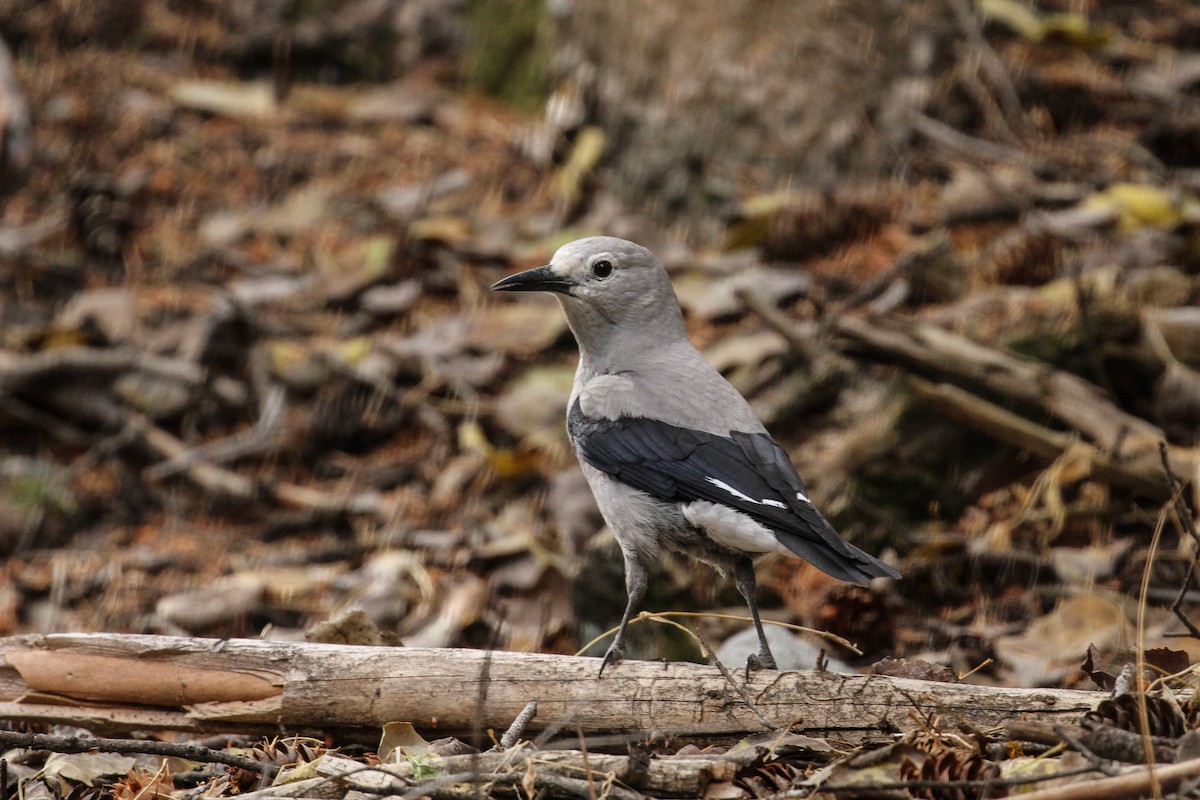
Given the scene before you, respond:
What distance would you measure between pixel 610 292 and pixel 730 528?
1.38 m

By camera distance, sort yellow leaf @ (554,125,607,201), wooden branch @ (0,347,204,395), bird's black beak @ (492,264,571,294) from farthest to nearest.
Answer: yellow leaf @ (554,125,607,201)
wooden branch @ (0,347,204,395)
bird's black beak @ (492,264,571,294)

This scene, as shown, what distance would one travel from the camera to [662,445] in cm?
424

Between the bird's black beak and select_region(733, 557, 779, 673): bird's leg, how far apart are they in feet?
4.45

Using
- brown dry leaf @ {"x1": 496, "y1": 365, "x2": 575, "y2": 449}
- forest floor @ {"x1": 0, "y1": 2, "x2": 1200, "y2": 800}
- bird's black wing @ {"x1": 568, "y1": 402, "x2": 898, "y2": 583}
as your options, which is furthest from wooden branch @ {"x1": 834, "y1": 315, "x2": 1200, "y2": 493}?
brown dry leaf @ {"x1": 496, "y1": 365, "x2": 575, "y2": 449}

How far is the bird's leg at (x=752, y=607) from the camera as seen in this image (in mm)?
3774

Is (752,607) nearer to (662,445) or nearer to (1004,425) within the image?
(662,445)

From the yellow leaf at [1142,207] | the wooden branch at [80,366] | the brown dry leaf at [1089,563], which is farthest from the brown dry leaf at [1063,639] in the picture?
the wooden branch at [80,366]

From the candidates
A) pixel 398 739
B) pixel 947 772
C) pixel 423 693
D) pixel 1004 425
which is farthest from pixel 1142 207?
pixel 398 739

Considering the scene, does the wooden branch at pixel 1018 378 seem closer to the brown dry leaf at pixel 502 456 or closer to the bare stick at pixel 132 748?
the brown dry leaf at pixel 502 456

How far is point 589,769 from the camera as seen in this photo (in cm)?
292

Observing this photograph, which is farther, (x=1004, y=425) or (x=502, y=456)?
(x=502, y=456)

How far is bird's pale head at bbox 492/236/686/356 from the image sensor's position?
489 centimetres

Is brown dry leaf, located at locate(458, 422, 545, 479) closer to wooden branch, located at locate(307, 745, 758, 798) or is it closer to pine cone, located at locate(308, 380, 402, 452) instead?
pine cone, located at locate(308, 380, 402, 452)

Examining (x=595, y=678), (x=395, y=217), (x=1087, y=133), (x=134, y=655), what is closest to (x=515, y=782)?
(x=595, y=678)
